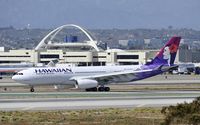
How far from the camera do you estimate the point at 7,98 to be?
217 feet

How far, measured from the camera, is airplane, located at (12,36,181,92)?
8256 centimetres

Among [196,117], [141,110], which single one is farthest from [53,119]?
[196,117]

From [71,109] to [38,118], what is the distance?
7.71 m

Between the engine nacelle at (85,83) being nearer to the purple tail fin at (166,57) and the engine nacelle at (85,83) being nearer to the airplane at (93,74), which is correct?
the airplane at (93,74)

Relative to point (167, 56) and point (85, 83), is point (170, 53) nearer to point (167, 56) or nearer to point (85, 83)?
point (167, 56)

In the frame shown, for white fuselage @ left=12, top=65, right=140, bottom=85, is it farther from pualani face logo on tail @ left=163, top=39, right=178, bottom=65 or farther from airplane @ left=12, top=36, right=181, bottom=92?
pualani face logo on tail @ left=163, top=39, right=178, bottom=65

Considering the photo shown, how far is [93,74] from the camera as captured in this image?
280ft

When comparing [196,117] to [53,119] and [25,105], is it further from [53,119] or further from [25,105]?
[25,105]

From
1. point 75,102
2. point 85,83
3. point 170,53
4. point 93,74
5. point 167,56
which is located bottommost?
point 75,102

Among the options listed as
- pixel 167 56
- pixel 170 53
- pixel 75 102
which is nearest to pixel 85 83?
pixel 167 56

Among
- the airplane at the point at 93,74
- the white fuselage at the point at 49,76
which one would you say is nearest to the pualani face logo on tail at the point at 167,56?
the airplane at the point at 93,74

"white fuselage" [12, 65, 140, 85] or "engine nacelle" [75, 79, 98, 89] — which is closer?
"engine nacelle" [75, 79, 98, 89]

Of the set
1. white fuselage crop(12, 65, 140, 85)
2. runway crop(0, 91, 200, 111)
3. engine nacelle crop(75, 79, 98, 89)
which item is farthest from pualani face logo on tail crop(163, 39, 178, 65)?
runway crop(0, 91, 200, 111)

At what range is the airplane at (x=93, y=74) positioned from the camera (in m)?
82.6
